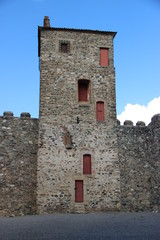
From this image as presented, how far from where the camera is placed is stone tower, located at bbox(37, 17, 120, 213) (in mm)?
15680

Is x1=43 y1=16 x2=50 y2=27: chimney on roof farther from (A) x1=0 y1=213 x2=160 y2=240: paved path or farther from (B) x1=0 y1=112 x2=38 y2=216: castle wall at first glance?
(A) x1=0 y1=213 x2=160 y2=240: paved path

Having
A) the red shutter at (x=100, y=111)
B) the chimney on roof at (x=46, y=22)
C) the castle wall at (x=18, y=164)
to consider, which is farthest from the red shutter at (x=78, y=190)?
the chimney on roof at (x=46, y=22)

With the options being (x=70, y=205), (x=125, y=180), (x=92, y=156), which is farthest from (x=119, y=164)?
(x=70, y=205)

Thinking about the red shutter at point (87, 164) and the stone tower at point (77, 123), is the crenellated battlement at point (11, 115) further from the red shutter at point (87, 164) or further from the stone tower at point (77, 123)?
the red shutter at point (87, 164)

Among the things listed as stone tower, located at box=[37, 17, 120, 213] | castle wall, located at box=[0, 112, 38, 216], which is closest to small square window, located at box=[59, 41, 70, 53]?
stone tower, located at box=[37, 17, 120, 213]

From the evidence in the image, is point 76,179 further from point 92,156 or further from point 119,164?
point 119,164

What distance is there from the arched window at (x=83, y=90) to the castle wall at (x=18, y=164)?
9.12 feet

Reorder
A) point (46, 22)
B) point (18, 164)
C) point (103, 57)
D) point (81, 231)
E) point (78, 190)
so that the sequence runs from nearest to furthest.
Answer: point (81, 231)
point (78, 190)
point (18, 164)
point (103, 57)
point (46, 22)

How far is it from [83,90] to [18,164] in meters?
5.32

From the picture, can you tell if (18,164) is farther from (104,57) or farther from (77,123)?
(104,57)

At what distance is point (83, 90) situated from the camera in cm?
1753

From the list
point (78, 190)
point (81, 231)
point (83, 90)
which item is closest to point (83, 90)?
point (83, 90)

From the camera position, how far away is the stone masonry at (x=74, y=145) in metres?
15.8

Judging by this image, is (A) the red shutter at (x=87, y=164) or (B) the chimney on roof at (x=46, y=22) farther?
(B) the chimney on roof at (x=46, y=22)
